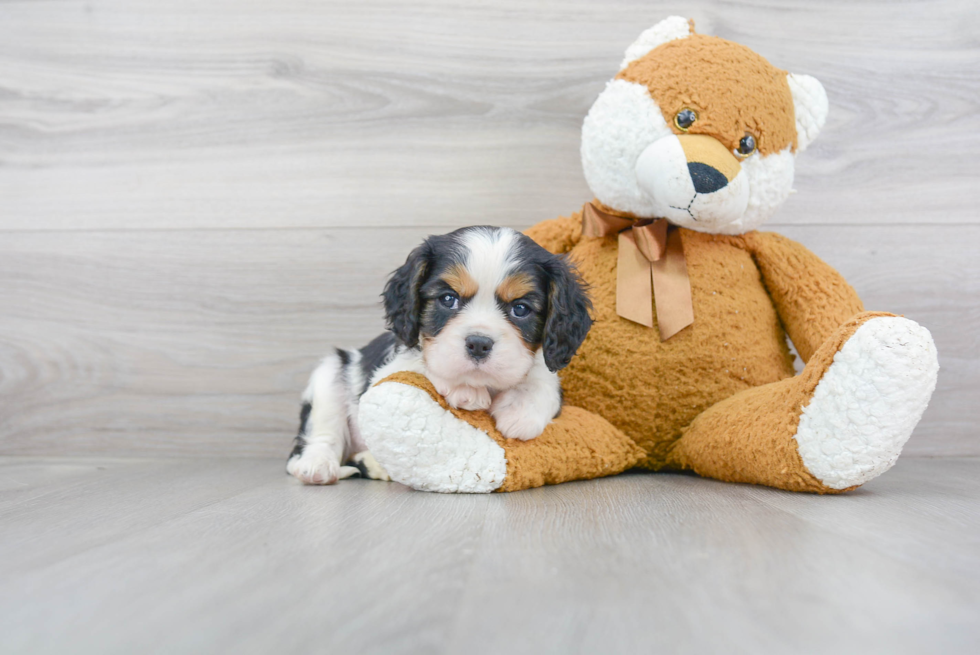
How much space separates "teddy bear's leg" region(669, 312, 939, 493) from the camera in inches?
48.4

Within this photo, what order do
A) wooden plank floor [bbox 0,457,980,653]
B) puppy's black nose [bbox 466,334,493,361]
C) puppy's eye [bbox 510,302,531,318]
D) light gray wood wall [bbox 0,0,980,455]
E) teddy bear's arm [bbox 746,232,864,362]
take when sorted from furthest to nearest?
light gray wood wall [bbox 0,0,980,455], teddy bear's arm [bbox 746,232,864,362], puppy's eye [bbox 510,302,531,318], puppy's black nose [bbox 466,334,493,361], wooden plank floor [bbox 0,457,980,653]

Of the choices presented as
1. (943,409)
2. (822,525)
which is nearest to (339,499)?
(822,525)

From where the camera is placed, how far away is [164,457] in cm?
220

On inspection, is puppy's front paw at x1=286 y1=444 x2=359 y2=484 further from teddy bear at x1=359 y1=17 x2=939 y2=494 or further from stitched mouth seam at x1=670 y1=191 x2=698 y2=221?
stitched mouth seam at x1=670 y1=191 x2=698 y2=221

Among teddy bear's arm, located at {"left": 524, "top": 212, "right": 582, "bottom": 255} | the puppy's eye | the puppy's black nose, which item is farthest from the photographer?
teddy bear's arm, located at {"left": 524, "top": 212, "right": 582, "bottom": 255}

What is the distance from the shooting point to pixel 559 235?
1.83 metres

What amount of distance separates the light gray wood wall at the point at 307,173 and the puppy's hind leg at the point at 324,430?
1.09 feet

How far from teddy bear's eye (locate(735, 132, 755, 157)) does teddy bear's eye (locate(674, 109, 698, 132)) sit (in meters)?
0.12

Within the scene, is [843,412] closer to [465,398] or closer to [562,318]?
[562,318]

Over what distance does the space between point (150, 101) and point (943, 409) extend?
2598 millimetres

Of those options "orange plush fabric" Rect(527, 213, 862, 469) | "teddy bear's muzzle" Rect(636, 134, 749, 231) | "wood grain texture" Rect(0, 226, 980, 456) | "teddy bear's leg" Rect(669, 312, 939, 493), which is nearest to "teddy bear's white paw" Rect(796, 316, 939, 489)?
"teddy bear's leg" Rect(669, 312, 939, 493)

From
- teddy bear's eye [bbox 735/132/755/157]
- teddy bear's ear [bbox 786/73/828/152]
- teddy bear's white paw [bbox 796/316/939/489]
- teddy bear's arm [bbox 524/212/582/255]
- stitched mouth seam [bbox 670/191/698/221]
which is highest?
teddy bear's ear [bbox 786/73/828/152]

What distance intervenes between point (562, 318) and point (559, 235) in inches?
17.3

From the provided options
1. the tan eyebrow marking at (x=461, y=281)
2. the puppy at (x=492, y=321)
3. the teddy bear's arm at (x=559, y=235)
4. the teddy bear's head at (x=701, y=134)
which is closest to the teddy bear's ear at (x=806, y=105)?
the teddy bear's head at (x=701, y=134)
